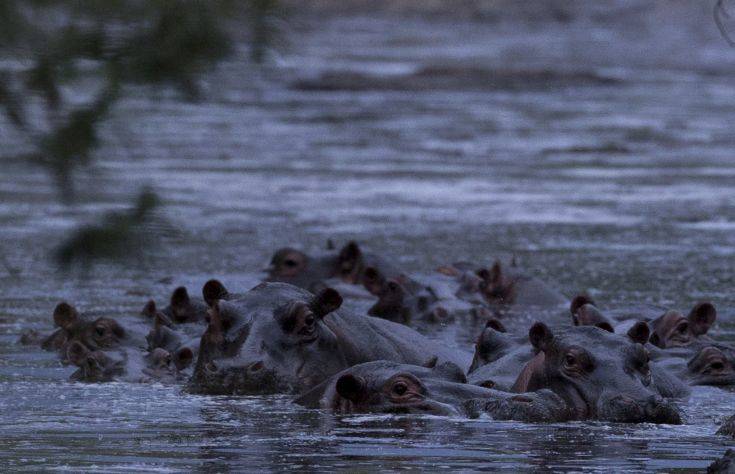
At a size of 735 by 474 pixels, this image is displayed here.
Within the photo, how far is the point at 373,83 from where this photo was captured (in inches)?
1284

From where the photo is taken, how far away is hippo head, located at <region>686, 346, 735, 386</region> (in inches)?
333

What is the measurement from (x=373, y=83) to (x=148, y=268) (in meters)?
28.2

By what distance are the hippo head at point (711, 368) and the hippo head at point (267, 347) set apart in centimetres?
175

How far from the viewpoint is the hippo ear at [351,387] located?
7086mm

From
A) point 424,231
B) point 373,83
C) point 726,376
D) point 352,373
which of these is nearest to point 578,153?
point 424,231

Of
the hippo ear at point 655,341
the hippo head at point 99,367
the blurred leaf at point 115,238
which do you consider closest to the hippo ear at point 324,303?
the hippo head at point 99,367

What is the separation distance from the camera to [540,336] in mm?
7258

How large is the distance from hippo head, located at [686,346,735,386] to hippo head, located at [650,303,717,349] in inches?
26.5

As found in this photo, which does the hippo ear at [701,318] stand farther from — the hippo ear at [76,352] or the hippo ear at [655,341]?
the hippo ear at [76,352]

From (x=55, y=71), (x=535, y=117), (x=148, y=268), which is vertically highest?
(x=55, y=71)

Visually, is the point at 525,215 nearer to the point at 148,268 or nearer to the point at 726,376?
the point at 726,376

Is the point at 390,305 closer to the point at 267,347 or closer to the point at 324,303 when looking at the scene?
the point at 324,303

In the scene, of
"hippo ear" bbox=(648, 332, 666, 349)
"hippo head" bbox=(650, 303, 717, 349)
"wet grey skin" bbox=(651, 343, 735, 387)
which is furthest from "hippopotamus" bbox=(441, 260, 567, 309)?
"wet grey skin" bbox=(651, 343, 735, 387)

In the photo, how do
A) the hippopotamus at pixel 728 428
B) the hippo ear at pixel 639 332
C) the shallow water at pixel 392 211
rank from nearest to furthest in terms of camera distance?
the shallow water at pixel 392 211 < the hippopotamus at pixel 728 428 < the hippo ear at pixel 639 332
